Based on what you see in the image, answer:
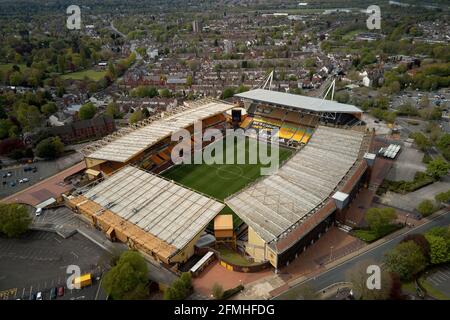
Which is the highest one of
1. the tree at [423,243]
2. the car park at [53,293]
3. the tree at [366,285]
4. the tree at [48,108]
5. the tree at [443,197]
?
the tree at [48,108]

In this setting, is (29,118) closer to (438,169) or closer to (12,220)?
(12,220)

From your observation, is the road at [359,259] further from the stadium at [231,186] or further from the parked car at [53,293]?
the parked car at [53,293]

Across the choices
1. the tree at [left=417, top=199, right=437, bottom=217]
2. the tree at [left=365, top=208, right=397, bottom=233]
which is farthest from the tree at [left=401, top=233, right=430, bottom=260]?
the tree at [left=417, top=199, right=437, bottom=217]

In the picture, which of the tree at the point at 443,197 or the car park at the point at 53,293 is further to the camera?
the tree at the point at 443,197

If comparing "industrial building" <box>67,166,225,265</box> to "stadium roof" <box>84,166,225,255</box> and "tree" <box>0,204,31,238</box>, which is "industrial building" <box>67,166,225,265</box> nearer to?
"stadium roof" <box>84,166,225,255</box>

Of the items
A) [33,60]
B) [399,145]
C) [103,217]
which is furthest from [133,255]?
[33,60]

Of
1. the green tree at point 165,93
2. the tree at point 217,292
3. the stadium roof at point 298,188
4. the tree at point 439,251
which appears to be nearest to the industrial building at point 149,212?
the stadium roof at point 298,188

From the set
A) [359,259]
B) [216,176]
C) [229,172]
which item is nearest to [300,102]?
[229,172]
